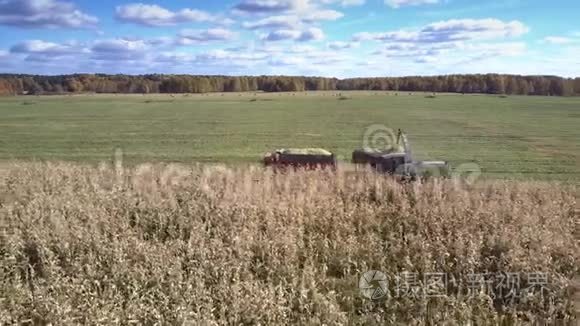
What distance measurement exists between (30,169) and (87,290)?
22.8ft

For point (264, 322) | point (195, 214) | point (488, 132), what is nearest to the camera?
point (264, 322)

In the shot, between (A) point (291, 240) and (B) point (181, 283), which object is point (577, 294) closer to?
(A) point (291, 240)

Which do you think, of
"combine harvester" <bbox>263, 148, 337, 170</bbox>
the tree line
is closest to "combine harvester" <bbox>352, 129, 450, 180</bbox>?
"combine harvester" <bbox>263, 148, 337, 170</bbox>

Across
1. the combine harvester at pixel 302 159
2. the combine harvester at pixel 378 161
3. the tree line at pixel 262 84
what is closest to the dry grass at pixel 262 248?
the combine harvester at pixel 378 161

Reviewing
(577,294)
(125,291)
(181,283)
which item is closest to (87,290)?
(125,291)

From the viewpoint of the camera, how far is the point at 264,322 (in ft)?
17.8

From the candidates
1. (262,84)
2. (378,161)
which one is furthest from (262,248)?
(262,84)

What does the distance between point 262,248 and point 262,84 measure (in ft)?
475

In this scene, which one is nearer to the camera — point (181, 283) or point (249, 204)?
point (181, 283)

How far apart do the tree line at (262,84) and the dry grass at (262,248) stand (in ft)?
401

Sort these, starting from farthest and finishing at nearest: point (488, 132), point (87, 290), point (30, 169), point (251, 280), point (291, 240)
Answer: point (488, 132) < point (30, 169) < point (291, 240) < point (251, 280) < point (87, 290)

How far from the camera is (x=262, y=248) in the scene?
7.21 m

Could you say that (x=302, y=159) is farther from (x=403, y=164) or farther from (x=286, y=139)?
(x=286, y=139)

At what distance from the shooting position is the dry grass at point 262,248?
5.67 meters
